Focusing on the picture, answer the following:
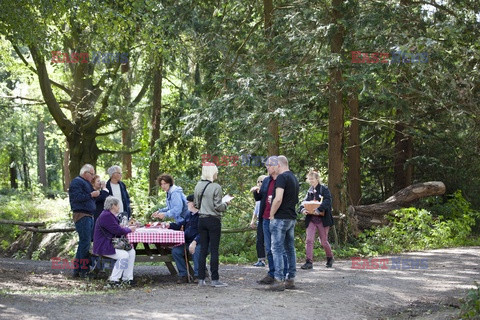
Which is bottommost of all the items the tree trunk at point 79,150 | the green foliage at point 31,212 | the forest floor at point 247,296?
the forest floor at point 247,296

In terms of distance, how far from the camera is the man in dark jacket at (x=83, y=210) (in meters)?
11.8

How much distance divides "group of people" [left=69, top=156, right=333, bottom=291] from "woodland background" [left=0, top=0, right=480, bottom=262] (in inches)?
120

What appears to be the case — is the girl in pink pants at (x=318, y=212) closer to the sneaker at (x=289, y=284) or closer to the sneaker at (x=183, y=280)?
the sneaker at (x=289, y=284)

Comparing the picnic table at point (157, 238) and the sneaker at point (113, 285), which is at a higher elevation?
the picnic table at point (157, 238)

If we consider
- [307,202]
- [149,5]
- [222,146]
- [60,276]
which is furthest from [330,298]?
[222,146]

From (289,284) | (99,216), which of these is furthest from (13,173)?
(289,284)

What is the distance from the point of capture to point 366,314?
890cm

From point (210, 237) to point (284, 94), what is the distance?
716 centimetres

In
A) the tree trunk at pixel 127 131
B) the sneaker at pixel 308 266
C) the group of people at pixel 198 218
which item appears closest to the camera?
the group of people at pixel 198 218

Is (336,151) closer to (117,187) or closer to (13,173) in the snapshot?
(117,187)

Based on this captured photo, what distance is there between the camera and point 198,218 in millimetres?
10664

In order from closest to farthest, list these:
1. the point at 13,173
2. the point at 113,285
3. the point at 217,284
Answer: the point at 217,284 < the point at 113,285 < the point at 13,173

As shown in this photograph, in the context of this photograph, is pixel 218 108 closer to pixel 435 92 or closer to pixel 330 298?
pixel 435 92

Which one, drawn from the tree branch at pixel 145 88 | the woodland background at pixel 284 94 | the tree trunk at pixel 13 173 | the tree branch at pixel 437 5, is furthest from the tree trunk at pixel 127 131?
the tree trunk at pixel 13 173
